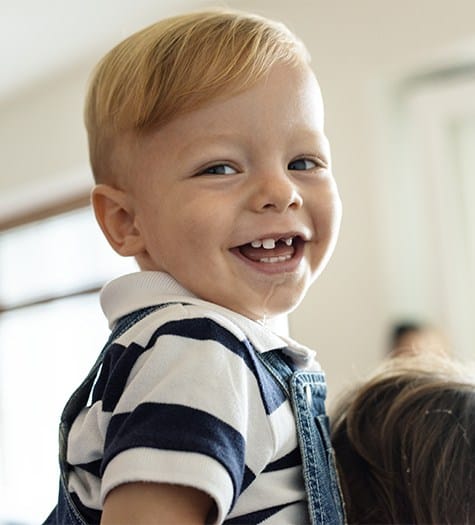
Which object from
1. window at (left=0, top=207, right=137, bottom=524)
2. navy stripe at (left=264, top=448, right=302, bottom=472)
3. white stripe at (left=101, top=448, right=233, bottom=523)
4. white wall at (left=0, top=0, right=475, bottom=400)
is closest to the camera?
white stripe at (left=101, top=448, right=233, bottom=523)

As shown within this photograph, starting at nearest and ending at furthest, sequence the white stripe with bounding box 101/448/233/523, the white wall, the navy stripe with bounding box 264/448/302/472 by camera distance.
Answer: the white stripe with bounding box 101/448/233/523 < the navy stripe with bounding box 264/448/302/472 < the white wall

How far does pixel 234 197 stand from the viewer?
2.22 ft

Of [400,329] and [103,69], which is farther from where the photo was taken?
[400,329]

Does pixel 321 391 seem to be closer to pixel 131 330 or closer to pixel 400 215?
pixel 131 330

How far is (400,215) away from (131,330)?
2.72m

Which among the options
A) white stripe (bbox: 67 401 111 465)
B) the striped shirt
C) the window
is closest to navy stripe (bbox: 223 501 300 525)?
the striped shirt

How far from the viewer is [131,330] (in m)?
0.65

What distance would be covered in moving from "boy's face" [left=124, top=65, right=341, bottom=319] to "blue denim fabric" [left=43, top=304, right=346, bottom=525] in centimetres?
5

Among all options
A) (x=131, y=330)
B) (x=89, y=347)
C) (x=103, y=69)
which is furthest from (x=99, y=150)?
(x=89, y=347)

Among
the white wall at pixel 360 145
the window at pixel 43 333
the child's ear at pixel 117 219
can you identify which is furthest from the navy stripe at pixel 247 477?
the window at pixel 43 333

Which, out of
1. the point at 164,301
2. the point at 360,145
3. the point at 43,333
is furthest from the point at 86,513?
the point at 43,333

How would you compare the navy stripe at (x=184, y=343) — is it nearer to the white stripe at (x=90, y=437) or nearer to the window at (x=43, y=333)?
the white stripe at (x=90, y=437)

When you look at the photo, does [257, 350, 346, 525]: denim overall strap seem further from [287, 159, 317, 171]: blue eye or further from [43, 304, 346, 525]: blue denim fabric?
[287, 159, 317, 171]: blue eye

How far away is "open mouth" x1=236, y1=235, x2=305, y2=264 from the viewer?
69 centimetres
